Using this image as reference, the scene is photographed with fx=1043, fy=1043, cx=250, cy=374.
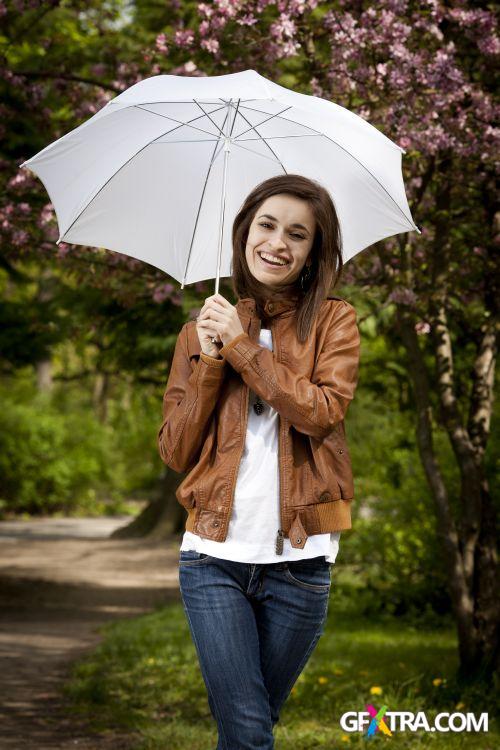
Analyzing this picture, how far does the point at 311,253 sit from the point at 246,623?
1084mm

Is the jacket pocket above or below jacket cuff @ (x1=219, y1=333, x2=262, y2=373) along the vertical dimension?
below

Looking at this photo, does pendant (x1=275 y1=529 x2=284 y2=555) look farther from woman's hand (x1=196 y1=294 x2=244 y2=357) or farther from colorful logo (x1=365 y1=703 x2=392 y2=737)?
colorful logo (x1=365 y1=703 x2=392 y2=737)

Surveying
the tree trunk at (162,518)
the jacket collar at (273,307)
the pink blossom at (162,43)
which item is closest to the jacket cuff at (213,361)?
the jacket collar at (273,307)

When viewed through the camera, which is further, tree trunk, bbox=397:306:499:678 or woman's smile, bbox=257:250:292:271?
tree trunk, bbox=397:306:499:678

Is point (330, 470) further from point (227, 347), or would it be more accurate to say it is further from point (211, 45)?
point (211, 45)

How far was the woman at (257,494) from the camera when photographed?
275 cm

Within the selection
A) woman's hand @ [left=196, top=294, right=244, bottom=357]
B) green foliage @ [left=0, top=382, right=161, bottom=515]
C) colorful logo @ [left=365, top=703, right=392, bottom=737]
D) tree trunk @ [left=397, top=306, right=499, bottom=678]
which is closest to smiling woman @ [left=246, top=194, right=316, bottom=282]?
woman's hand @ [left=196, top=294, right=244, bottom=357]

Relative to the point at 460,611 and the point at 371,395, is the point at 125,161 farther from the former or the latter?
the point at 371,395

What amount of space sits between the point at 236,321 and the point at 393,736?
314cm

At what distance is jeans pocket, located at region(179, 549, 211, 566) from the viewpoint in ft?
9.14

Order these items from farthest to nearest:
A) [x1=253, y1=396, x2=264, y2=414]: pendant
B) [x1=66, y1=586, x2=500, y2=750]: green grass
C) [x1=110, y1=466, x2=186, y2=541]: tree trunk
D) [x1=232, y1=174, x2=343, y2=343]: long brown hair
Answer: [x1=110, y1=466, x2=186, y2=541]: tree trunk, [x1=66, y1=586, x2=500, y2=750]: green grass, [x1=232, y1=174, x2=343, y2=343]: long brown hair, [x1=253, y1=396, x2=264, y2=414]: pendant

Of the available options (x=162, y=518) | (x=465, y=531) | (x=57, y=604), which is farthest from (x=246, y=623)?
(x=162, y=518)

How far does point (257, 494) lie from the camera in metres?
2.77

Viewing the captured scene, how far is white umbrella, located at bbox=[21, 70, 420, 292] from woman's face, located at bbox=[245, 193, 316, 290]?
404 millimetres
